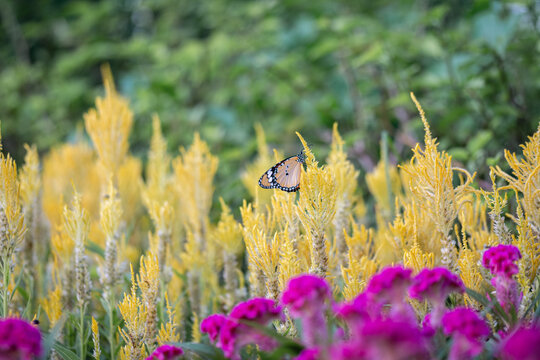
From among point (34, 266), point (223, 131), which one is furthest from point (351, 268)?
point (223, 131)

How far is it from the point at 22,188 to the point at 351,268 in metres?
1.26

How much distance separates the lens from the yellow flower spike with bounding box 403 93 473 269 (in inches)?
49.3

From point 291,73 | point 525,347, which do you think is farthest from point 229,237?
point 291,73

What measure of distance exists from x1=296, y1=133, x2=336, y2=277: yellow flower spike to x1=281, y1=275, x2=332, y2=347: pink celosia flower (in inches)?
15.8

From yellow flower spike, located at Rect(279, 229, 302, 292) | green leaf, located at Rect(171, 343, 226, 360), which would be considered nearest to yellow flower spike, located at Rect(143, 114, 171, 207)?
yellow flower spike, located at Rect(279, 229, 302, 292)

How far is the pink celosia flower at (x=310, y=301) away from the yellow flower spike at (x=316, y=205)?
0.40 meters

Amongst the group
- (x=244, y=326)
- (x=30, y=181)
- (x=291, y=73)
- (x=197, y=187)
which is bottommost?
(x=244, y=326)

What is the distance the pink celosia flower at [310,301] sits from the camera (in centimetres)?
83

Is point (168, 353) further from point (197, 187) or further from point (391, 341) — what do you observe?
point (197, 187)

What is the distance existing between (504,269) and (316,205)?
461mm

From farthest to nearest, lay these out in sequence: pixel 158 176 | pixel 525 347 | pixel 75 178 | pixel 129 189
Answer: pixel 75 178 < pixel 129 189 < pixel 158 176 < pixel 525 347

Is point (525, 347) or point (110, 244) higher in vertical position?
point (110, 244)

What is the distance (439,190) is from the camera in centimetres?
126

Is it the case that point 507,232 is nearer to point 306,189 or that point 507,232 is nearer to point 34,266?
point 306,189
